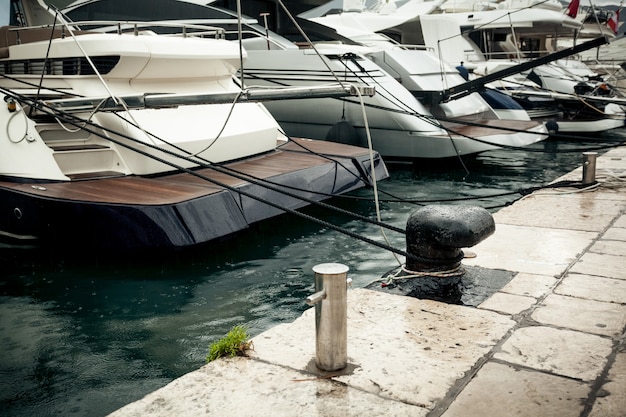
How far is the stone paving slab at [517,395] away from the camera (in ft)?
9.77

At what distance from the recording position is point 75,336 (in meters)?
5.12

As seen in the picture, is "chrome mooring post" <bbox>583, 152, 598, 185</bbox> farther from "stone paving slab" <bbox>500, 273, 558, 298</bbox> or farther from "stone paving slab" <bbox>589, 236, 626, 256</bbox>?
"stone paving slab" <bbox>500, 273, 558, 298</bbox>

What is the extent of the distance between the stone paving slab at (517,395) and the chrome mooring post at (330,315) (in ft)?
2.16

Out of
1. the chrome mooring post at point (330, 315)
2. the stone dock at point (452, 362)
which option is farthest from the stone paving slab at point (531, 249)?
the chrome mooring post at point (330, 315)

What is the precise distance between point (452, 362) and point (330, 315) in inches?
31.0

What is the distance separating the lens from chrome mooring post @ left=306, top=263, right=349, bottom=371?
3.25m

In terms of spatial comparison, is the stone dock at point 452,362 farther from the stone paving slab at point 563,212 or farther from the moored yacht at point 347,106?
the moored yacht at point 347,106

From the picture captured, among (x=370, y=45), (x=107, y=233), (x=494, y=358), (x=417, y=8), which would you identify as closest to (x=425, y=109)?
(x=370, y=45)

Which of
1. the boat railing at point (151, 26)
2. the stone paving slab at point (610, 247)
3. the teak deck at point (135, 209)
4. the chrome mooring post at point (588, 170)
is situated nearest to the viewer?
the stone paving slab at point (610, 247)

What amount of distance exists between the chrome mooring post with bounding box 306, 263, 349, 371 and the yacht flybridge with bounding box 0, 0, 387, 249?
256 cm

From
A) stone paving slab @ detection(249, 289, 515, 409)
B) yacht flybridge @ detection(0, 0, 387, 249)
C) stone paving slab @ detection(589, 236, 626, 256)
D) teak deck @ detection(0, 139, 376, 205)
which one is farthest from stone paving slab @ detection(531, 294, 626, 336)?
teak deck @ detection(0, 139, 376, 205)

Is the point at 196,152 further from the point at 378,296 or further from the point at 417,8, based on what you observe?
the point at 417,8

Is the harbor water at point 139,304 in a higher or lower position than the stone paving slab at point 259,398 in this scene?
lower

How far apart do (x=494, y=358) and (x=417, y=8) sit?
28.2 metres
